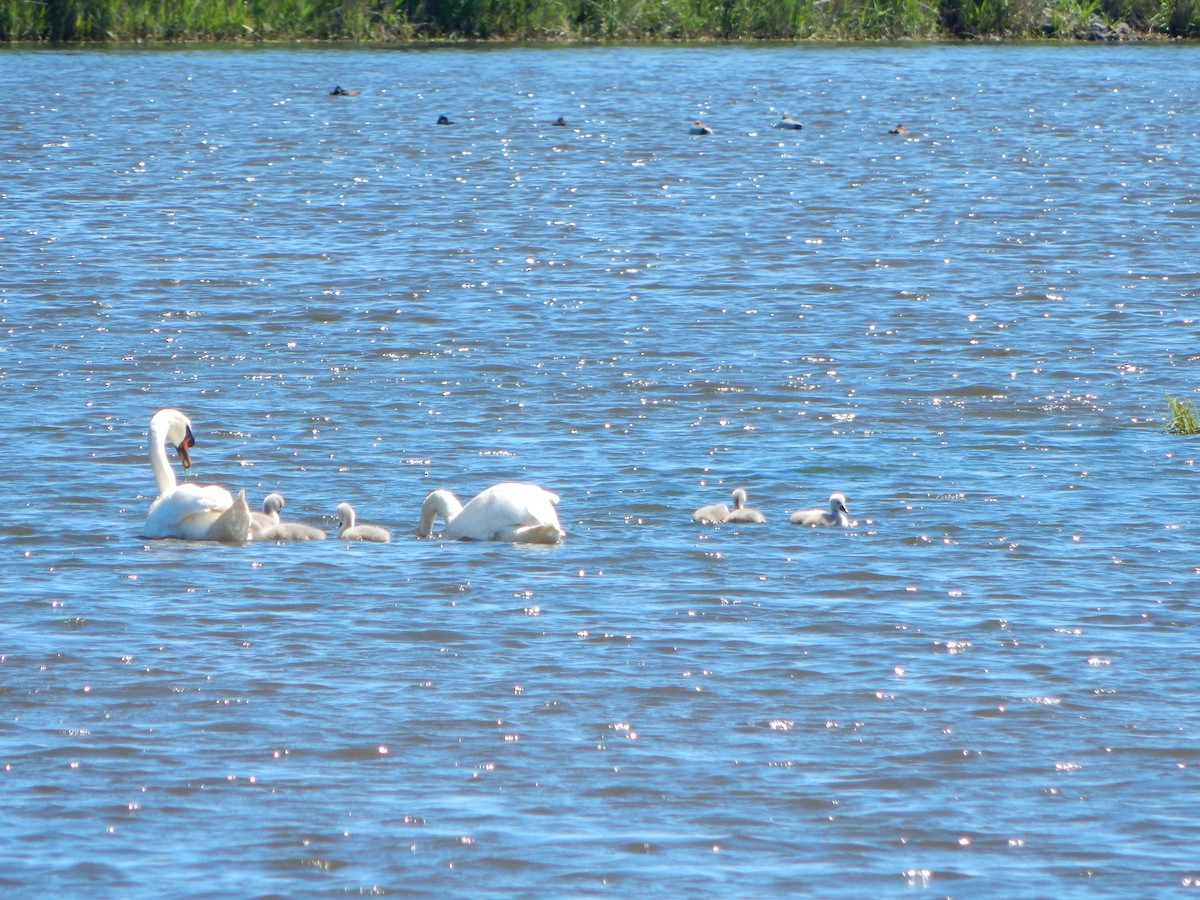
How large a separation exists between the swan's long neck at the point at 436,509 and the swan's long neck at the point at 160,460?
1.25 meters

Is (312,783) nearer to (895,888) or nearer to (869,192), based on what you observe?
(895,888)

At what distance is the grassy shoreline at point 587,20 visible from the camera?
44.3 m

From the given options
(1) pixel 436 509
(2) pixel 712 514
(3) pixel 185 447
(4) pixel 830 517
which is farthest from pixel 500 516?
(3) pixel 185 447

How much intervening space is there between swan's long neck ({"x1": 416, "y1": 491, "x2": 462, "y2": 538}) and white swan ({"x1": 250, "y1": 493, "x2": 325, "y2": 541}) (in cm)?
46

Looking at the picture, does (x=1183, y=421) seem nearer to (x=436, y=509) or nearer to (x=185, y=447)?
(x=436, y=509)

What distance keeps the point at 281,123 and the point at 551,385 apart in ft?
66.4

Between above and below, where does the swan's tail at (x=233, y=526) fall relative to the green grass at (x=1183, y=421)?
below

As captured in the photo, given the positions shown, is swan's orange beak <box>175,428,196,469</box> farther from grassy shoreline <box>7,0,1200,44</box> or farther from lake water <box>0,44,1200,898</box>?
grassy shoreline <box>7,0,1200,44</box>

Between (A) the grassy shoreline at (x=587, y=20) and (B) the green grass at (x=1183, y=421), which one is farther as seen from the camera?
(A) the grassy shoreline at (x=587, y=20)

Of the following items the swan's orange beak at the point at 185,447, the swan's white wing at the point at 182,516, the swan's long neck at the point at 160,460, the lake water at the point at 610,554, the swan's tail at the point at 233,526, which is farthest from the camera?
the swan's orange beak at the point at 185,447

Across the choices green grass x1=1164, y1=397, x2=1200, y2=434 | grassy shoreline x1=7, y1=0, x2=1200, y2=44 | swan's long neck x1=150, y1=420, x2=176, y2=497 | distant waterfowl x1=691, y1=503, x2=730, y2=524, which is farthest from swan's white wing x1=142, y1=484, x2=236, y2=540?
grassy shoreline x1=7, y1=0, x2=1200, y2=44

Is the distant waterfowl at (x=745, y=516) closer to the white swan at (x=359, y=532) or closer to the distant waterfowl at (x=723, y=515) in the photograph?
the distant waterfowl at (x=723, y=515)

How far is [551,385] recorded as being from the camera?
42.5ft

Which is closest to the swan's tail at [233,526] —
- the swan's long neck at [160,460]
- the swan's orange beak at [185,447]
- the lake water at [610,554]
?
the lake water at [610,554]
